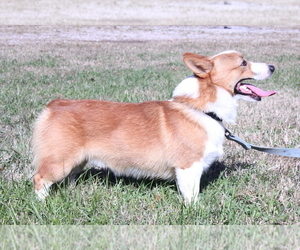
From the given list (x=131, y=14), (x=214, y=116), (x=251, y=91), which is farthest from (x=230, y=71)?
(x=131, y=14)

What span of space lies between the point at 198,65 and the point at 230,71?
31cm

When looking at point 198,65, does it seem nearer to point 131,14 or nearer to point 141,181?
point 141,181

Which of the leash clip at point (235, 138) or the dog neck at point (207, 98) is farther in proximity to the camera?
the leash clip at point (235, 138)

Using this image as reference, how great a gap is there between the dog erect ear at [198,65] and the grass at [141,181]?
3.44 ft

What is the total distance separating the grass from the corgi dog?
0.21m

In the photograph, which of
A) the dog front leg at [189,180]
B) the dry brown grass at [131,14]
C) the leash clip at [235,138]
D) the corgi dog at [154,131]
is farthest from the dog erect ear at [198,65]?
the dry brown grass at [131,14]

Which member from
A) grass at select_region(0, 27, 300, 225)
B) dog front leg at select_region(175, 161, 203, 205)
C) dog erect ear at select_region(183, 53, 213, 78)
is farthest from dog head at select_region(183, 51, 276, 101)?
grass at select_region(0, 27, 300, 225)

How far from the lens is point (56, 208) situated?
3.17 m

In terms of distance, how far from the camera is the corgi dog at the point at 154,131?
3438mm

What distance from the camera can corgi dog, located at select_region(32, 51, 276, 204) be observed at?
3.44 metres

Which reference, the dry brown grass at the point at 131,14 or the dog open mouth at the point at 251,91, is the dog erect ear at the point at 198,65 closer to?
the dog open mouth at the point at 251,91

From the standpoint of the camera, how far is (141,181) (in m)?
4.00

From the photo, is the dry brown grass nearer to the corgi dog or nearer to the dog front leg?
the corgi dog

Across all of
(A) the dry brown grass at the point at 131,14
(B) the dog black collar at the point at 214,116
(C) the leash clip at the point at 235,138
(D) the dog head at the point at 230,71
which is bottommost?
(A) the dry brown grass at the point at 131,14
